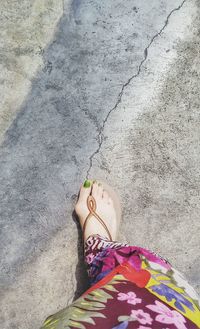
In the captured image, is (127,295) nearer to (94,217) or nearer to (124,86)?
(94,217)

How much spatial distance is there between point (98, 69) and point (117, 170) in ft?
1.23

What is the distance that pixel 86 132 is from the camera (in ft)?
6.54

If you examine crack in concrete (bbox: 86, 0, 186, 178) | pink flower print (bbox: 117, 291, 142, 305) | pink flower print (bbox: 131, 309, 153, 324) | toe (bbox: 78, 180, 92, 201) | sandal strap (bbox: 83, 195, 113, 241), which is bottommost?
pink flower print (bbox: 131, 309, 153, 324)

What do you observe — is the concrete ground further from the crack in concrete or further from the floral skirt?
the floral skirt

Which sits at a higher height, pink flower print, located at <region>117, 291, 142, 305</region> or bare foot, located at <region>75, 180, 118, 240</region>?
bare foot, located at <region>75, 180, 118, 240</region>

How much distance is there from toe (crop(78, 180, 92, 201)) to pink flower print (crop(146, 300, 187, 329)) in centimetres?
60

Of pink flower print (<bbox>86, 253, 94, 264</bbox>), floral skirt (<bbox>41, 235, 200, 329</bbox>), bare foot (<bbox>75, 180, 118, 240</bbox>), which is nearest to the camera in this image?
floral skirt (<bbox>41, 235, 200, 329</bbox>)

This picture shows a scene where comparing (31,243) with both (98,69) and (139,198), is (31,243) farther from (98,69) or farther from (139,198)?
(98,69)

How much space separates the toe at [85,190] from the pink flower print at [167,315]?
598 mm

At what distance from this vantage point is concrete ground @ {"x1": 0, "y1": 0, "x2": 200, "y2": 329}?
75.2 inches

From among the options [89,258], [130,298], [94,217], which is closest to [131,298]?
[130,298]

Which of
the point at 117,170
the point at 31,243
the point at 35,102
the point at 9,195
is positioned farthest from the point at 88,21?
the point at 31,243

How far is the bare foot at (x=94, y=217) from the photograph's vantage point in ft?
6.36

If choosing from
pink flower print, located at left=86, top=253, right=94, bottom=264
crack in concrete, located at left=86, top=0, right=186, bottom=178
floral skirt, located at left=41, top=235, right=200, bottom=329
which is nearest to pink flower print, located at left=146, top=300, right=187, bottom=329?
floral skirt, located at left=41, top=235, right=200, bottom=329
